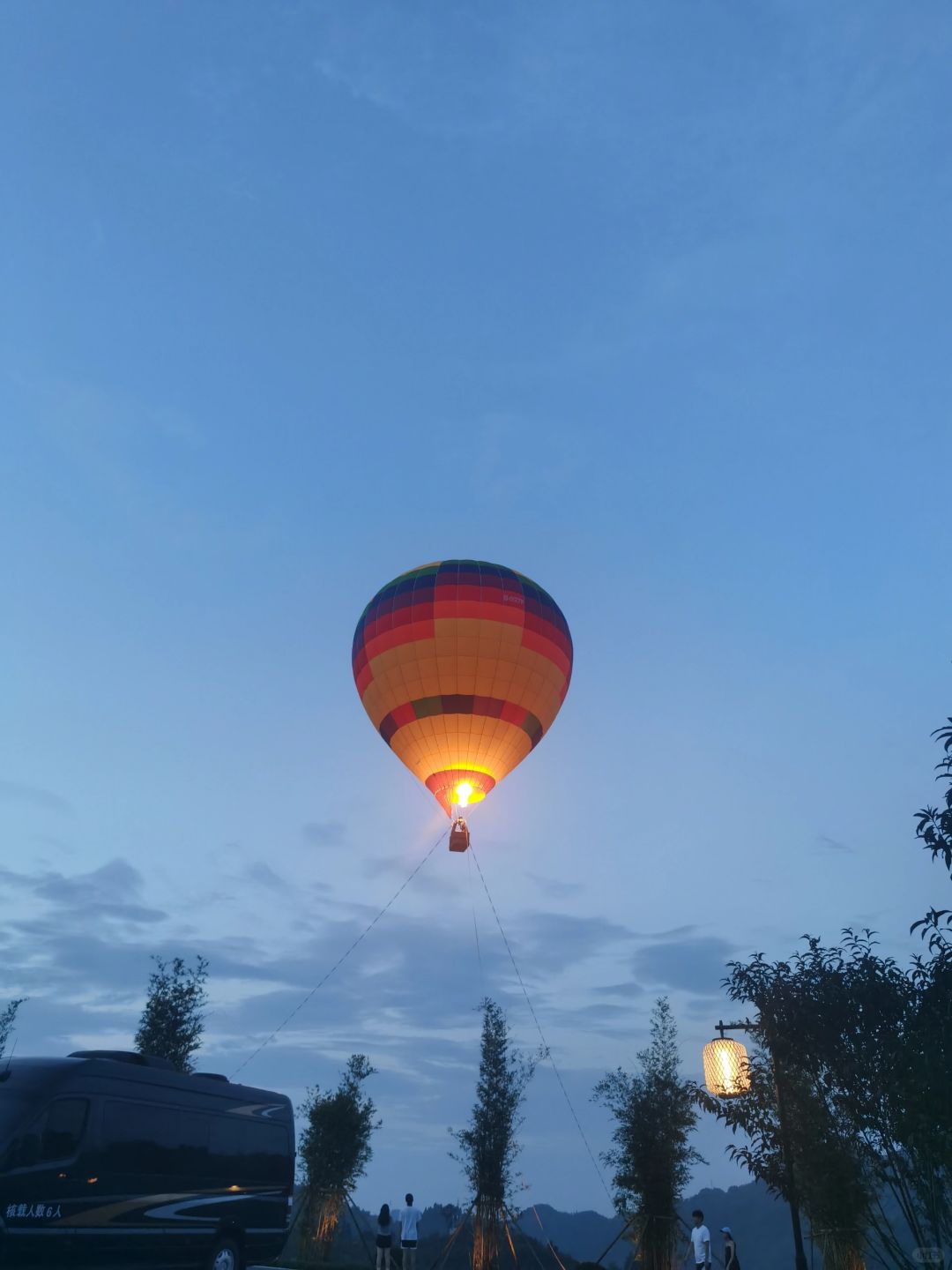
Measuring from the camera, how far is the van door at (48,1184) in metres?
13.3

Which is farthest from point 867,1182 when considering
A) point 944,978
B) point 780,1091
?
point 944,978

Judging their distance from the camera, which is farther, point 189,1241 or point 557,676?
point 557,676

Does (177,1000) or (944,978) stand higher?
(177,1000)

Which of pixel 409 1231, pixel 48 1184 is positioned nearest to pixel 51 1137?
pixel 48 1184

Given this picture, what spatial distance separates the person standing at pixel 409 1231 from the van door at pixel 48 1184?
33.7ft

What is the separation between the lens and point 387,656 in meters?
34.9

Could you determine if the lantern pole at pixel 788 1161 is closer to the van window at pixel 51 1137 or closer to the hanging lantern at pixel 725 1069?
the hanging lantern at pixel 725 1069

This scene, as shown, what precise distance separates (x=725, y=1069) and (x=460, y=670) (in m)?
15.8

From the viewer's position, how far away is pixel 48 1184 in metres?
13.9

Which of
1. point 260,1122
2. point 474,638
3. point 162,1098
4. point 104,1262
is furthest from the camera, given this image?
point 474,638

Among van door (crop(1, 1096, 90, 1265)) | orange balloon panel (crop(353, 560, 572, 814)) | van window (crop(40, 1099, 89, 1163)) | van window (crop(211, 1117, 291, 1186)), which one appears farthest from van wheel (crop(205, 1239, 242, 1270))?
orange balloon panel (crop(353, 560, 572, 814))

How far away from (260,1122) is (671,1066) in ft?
63.4

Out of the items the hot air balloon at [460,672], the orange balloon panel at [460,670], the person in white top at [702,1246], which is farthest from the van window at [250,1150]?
the orange balloon panel at [460,670]

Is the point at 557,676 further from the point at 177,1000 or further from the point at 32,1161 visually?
the point at 32,1161
